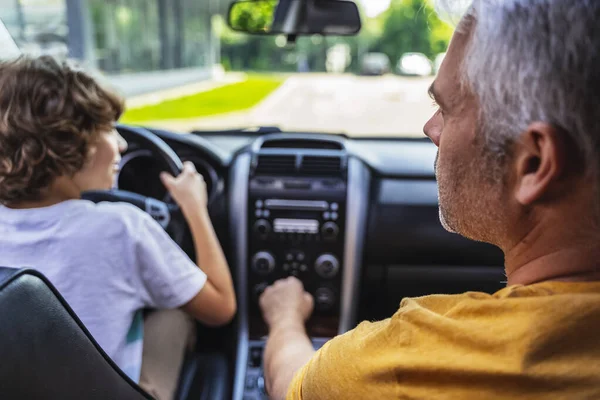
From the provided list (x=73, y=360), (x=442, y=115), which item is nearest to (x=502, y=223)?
(x=442, y=115)

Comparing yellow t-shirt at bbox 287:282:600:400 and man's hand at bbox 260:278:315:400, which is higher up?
yellow t-shirt at bbox 287:282:600:400

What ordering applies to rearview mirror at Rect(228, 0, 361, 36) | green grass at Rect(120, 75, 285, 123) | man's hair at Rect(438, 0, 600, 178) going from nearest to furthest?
man's hair at Rect(438, 0, 600, 178)
rearview mirror at Rect(228, 0, 361, 36)
green grass at Rect(120, 75, 285, 123)

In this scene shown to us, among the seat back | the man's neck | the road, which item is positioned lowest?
the road

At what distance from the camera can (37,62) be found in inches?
75.3

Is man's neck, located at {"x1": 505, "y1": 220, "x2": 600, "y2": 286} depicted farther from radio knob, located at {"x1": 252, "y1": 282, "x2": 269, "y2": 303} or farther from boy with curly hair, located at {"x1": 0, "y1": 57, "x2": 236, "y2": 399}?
radio knob, located at {"x1": 252, "y1": 282, "x2": 269, "y2": 303}

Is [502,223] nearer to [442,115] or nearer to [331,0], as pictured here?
[442,115]

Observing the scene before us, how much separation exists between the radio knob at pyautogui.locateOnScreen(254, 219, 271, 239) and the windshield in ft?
2.53

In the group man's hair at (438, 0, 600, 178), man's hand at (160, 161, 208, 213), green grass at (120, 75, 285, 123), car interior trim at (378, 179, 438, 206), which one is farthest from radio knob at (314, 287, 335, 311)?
man's hair at (438, 0, 600, 178)

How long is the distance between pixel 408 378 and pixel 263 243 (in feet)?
7.19

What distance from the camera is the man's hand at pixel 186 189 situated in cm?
265

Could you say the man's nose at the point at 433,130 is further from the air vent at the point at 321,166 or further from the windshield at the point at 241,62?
the air vent at the point at 321,166

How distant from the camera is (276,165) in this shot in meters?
3.20

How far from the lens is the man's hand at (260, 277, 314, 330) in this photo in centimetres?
251

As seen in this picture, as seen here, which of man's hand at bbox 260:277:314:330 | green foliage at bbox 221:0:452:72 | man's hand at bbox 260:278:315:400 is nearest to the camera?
man's hand at bbox 260:278:315:400
